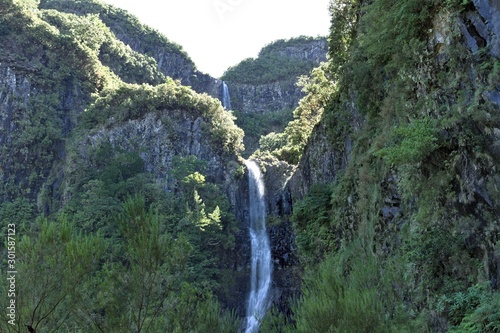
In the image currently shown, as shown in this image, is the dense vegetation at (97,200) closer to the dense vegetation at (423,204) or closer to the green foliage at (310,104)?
the dense vegetation at (423,204)

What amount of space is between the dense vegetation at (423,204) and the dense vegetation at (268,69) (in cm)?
5959

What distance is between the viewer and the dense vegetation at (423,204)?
23.0 feet

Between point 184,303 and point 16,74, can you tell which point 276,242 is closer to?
point 184,303

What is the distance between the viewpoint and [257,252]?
101 feet

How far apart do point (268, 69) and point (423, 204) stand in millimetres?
68060

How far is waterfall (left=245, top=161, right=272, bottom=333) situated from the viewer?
27562 mm

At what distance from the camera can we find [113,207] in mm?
27594

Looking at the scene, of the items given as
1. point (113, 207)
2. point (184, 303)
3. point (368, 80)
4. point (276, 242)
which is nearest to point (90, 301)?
point (184, 303)

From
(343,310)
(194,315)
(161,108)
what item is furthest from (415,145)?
(161,108)

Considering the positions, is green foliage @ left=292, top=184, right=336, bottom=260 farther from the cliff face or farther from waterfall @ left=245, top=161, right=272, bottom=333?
the cliff face

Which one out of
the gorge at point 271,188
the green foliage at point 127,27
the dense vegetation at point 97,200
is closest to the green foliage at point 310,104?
the gorge at point 271,188

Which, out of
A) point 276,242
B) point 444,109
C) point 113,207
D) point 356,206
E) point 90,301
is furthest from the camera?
point 276,242

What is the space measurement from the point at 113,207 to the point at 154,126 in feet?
39.1

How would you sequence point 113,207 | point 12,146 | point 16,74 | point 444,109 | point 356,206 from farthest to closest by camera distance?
1. point 16,74
2. point 12,146
3. point 113,207
4. point 356,206
5. point 444,109
